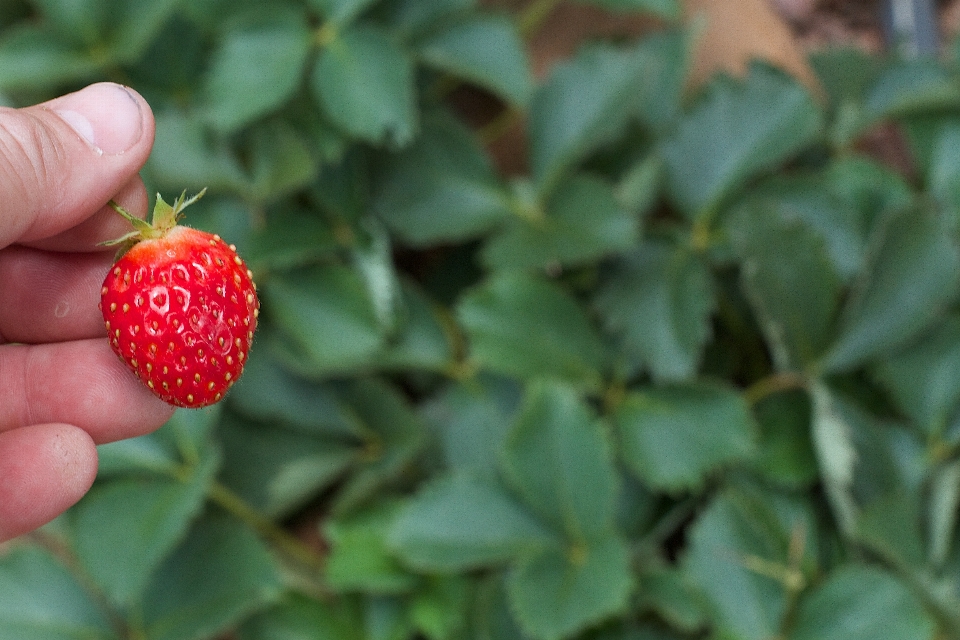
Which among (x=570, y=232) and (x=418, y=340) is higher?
(x=570, y=232)

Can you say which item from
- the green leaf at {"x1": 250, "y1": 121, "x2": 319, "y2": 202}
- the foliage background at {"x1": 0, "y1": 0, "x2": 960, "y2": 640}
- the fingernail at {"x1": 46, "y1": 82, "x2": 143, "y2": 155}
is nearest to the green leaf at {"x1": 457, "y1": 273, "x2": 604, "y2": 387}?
the foliage background at {"x1": 0, "y1": 0, "x2": 960, "y2": 640}

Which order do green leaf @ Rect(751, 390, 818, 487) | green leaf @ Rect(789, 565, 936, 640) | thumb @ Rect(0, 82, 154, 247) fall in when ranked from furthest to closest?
green leaf @ Rect(751, 390, 818, 487)
green leaf @ Rect(789, 565, 936, 640)
thumb @ Rect(0, 82, 154, 247)

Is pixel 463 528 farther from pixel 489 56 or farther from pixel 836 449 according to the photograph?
pixel 489 56

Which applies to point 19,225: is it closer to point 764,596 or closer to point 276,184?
point 276,184

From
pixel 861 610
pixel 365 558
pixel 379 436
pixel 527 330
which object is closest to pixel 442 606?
pixel 365 558

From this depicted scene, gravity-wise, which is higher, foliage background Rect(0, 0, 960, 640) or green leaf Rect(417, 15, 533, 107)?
green leaf Rect(417, 15, 533, 107)

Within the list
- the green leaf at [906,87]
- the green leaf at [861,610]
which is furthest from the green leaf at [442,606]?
the green leaf at [906,87]

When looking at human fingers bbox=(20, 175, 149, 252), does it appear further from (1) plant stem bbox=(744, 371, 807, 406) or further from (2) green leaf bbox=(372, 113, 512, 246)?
(1) plant stem bbox=(744, 371, 807, 406)
